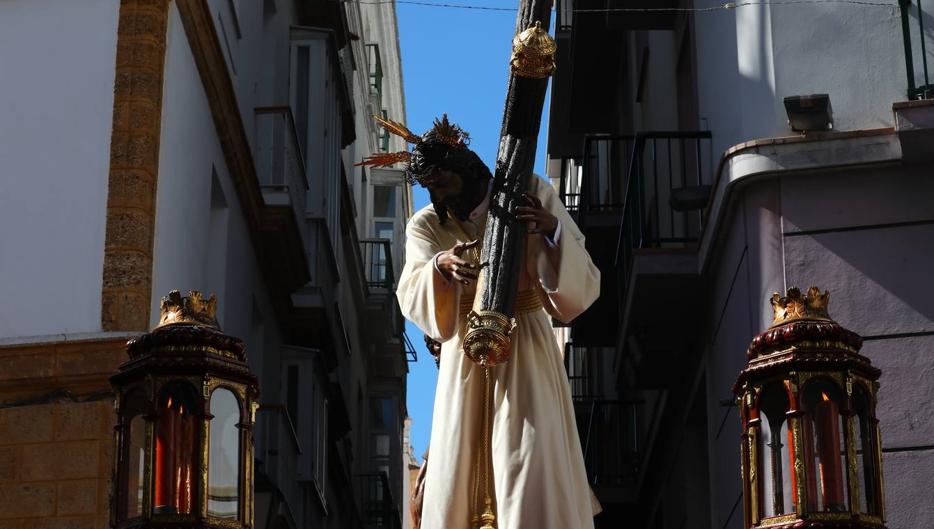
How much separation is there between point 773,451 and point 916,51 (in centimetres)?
669

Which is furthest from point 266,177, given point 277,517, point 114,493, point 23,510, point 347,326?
point 114,493

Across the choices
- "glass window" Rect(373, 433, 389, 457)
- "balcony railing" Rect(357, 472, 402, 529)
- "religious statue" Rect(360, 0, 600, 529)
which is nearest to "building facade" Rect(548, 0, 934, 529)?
"religious statue" Rect(360, 0, 600, 529)

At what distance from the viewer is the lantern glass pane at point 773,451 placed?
8023 millimetres

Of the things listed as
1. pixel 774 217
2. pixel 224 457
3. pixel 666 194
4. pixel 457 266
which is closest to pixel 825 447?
pixel 457 266

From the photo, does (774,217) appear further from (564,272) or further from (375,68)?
(375,68)

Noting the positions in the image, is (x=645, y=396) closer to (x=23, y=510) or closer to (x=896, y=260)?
(x=896, y=260)

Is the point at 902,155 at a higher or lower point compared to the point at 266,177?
lower

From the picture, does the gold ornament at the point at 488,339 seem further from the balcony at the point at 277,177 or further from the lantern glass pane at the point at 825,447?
the balcony at the point at 277,177

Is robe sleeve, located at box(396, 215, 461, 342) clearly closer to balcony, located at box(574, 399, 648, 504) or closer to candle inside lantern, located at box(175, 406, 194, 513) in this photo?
candle inside lantern, located at box(175, 406, 194, 513)

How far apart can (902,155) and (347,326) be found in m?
16.7

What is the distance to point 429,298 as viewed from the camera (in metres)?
8.74

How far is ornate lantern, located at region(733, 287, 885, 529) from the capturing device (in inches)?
309

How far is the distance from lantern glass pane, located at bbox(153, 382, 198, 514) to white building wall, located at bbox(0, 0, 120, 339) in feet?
18.0

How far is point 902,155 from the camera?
13750 millimetres
